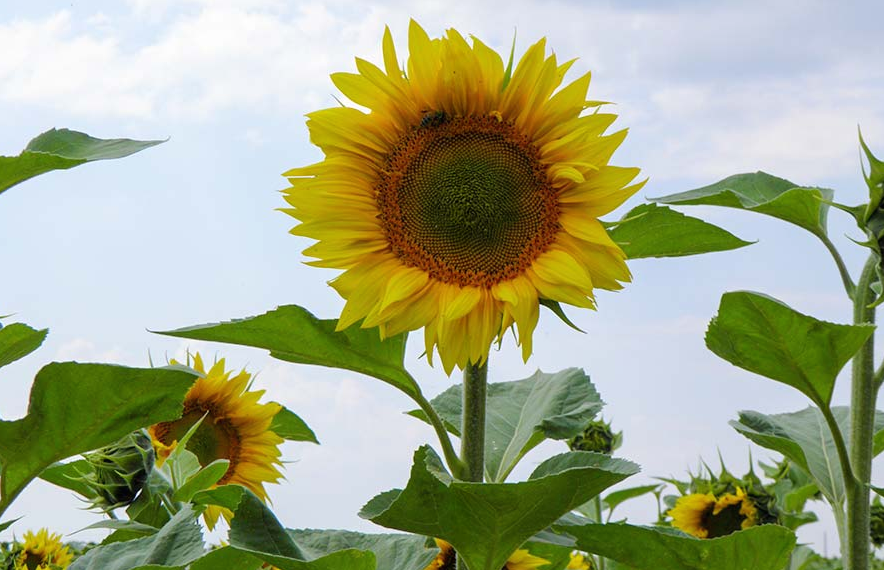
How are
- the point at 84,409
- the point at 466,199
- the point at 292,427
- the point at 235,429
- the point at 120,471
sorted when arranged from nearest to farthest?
the point at 84,409 → the point at 466,199 → the point at 120,471 → the point at 292,427 → the point at 235,429

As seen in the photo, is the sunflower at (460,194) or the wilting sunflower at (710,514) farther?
the wilting sunflower at (710,514)

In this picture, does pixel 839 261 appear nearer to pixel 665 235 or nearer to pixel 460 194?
pixel 665 235

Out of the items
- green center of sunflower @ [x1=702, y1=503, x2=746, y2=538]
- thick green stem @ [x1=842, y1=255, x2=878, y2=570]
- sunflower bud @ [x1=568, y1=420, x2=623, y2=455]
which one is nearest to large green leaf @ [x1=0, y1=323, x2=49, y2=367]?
thick green stem @ [x1=842, y1=255, x2=878, y2=570]

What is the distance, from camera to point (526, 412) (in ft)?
6.66

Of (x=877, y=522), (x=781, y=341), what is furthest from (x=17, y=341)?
(x=877, y=522)

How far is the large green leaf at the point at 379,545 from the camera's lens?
147 centimetres

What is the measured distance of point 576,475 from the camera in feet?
4.39

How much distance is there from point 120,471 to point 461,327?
0.77m

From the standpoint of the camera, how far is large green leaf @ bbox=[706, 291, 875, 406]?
181 cm

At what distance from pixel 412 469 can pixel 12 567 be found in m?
1.84

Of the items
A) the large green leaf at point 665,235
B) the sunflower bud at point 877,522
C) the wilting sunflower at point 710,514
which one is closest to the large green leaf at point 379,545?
the large green leaf at point 665,235

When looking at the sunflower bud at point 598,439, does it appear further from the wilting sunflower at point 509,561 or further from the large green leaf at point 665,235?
the large green leaf at point 665,235

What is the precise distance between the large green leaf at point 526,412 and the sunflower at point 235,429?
538mm

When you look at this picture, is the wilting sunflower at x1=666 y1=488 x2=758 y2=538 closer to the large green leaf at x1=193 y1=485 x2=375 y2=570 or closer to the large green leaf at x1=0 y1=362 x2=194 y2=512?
the large green leaf at x1=193 y1=485 x2=375 y2=570
